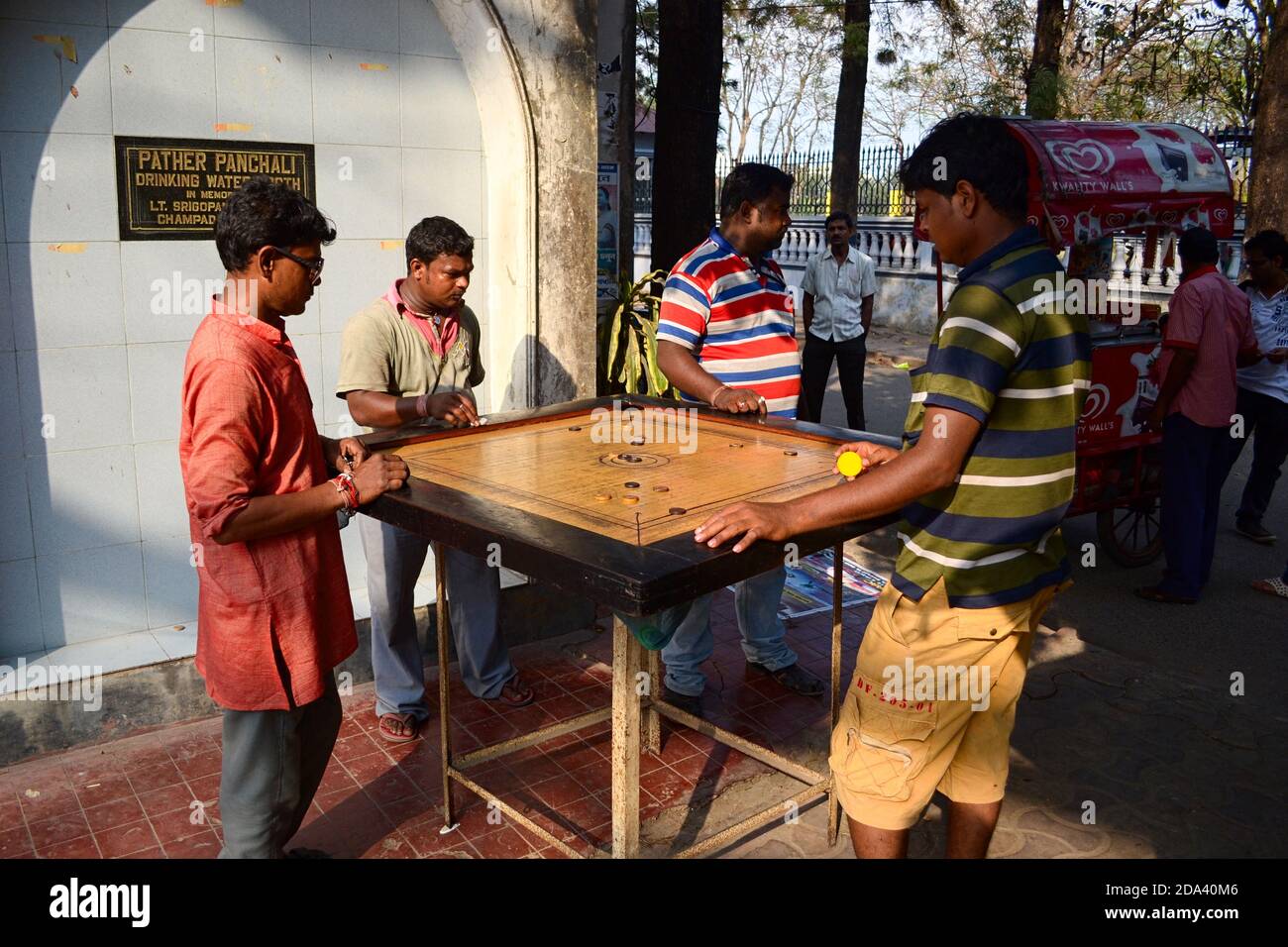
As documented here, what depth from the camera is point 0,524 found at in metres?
4.14

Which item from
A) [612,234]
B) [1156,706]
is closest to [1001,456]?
[1156,706]

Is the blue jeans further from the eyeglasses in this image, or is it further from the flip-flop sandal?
the flip-flop sandal

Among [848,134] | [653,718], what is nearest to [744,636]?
[653,718]

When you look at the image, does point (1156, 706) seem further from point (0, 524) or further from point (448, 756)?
point (0, 524)

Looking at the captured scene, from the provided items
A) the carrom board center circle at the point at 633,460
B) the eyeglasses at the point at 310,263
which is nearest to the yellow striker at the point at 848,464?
the carrom board center circle at the point at 633,460

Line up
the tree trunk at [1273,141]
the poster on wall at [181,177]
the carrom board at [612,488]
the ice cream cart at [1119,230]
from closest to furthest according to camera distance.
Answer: the carrom board at [612,488] → the poster on wall at [181,177] → the ice cream cart at [1119,230] → the tree trunk at [1273,141]

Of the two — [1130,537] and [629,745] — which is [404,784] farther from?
[1130,537]

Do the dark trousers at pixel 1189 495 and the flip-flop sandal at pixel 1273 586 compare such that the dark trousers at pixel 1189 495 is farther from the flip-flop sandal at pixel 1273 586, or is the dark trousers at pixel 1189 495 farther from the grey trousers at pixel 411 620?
the grey trousers at pixel 411 620

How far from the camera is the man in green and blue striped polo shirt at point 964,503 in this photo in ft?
8.35

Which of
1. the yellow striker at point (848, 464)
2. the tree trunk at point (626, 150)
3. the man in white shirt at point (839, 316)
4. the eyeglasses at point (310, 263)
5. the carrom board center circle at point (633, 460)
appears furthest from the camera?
the man in white shirt at point (839, 316)

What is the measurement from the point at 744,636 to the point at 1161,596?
2745mm

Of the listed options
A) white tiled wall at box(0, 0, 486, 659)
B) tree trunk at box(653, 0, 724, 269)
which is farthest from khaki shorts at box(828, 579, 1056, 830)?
tree trunk at box(653, 0, 724, 269)

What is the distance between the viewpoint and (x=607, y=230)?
6.87m

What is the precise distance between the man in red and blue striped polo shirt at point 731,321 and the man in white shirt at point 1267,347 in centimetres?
350
